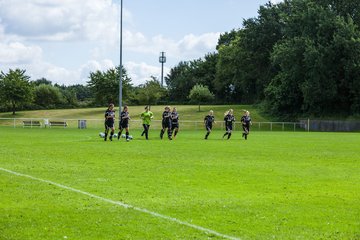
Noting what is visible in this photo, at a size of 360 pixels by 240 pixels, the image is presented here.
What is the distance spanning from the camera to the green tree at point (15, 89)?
3177 inches

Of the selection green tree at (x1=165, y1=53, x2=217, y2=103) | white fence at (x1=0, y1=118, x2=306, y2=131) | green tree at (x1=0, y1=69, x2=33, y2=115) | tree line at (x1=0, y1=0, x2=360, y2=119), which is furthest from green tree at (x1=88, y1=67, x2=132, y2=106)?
green tree at (x1=165, y1=53, x2=217, y2=103)

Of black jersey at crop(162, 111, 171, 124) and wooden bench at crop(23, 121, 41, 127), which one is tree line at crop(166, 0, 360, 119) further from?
black jersey at crop(162, 111, 171, 124)

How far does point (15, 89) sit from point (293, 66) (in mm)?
38063

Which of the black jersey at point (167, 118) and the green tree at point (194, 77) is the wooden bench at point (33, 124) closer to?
the black jersey at point (167, 118)

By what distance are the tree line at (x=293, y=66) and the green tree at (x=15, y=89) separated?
134 millimetres

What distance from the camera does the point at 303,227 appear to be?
29.1ft

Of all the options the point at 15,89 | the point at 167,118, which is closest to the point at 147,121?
the point at 167,118

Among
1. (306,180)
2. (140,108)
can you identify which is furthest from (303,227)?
(140,108)

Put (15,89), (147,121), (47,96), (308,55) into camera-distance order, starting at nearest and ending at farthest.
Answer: (147,121) → (308,55) → (15,89) → (47,96)

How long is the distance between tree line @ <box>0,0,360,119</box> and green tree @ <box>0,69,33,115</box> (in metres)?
0.13

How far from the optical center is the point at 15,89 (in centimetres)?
8100

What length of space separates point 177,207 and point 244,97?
97.9 metres

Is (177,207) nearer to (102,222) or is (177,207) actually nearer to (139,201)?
(139,201)

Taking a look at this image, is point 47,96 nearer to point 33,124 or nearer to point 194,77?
point 194,77
